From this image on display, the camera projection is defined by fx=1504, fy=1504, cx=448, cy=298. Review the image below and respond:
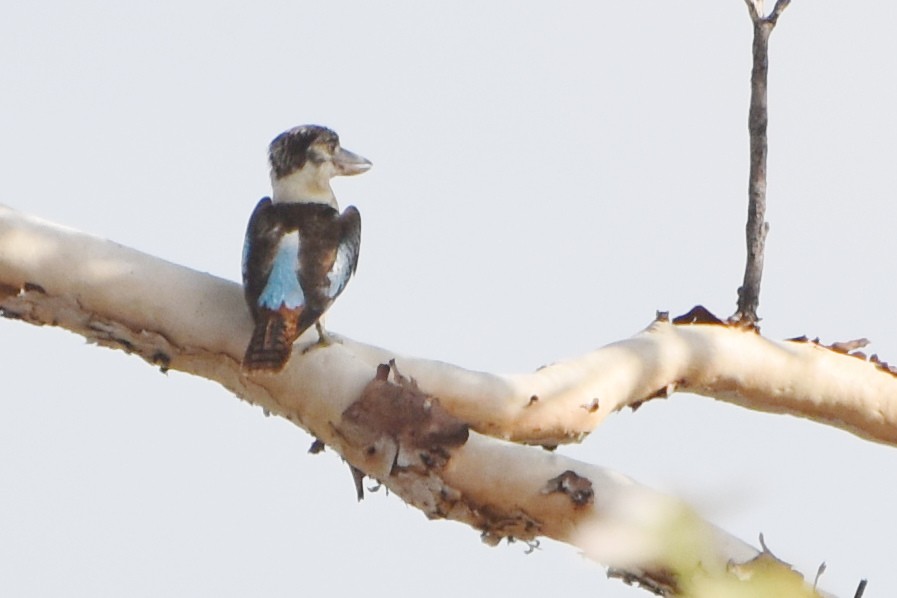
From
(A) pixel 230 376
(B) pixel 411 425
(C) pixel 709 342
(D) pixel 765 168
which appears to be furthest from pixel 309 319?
(D) pixel 765 168

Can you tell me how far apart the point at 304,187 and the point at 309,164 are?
0.09m

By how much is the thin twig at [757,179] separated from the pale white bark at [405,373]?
0.59m

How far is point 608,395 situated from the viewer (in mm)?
4352

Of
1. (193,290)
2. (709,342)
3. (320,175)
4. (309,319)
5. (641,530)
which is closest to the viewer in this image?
(641,530)

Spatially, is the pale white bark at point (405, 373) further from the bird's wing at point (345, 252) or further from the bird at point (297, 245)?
the bird's wing at point (345, 252)

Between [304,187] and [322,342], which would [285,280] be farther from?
[304,187]

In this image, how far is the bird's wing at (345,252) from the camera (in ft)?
15.6

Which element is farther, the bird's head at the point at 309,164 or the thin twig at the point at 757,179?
the bird's head at the point at 309,164

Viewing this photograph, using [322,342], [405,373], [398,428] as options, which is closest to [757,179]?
[405,373]

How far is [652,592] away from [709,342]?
1320 millimetres

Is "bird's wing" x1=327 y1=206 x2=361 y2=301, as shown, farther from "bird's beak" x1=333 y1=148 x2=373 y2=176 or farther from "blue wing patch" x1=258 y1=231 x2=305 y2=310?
"bird's beak" x1=333 y1=148 x2=373 y2=176

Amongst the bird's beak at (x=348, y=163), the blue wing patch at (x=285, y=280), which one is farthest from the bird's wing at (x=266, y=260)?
the bird's beak at (x=348, y=163)

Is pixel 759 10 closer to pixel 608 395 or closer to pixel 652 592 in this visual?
pixel 608 395

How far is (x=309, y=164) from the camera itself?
561 centimetres
